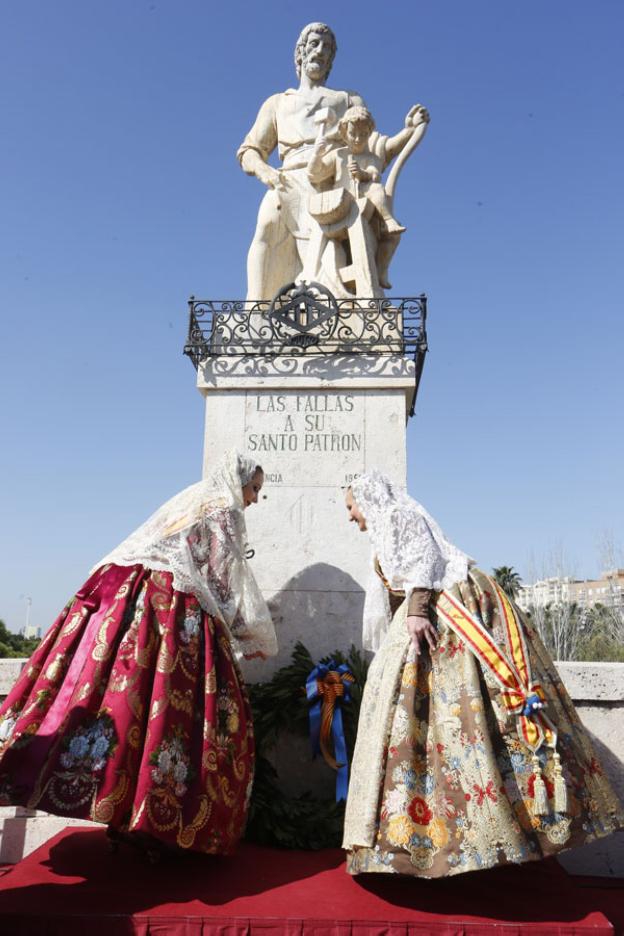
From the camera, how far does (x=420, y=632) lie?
334 centimetres

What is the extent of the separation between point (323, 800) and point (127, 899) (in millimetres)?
1573

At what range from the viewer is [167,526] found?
12.7 ft

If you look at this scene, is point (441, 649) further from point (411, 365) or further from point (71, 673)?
point (411, 365)

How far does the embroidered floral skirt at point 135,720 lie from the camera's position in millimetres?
2975

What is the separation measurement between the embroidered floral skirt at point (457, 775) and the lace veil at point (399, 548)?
7.4 inches

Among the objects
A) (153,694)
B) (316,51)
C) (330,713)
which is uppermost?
(316,51)

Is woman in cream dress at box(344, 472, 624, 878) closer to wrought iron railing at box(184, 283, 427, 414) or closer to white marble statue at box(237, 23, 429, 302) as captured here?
wrought iron railing at box(184, 283, 427, 414)

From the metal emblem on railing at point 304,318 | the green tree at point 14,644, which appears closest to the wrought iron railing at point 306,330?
the metal emblem on railing at point 304,318

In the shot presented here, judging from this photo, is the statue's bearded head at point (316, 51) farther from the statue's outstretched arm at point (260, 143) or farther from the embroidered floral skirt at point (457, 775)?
the embroidered floral skirt at point (457, 775)

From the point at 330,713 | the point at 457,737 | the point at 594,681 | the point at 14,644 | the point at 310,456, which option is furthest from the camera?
the point at 14,644

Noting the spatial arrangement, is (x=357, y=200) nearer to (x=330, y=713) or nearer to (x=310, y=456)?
(x=310, y=456)

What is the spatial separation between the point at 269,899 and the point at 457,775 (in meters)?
0.95

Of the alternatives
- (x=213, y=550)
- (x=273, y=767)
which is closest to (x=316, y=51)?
(x=213, y=550)

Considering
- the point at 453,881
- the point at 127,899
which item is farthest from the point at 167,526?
the point at 453,881
